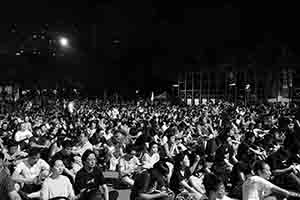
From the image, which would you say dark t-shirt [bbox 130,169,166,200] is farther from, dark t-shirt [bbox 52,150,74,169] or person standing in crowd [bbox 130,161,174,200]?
dark t-shirt [bbox 52,150,74,169]

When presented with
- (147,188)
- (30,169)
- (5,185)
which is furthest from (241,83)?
(5,185)

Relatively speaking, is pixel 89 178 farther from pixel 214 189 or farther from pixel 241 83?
pixel 241 83

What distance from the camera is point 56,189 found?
687 cm

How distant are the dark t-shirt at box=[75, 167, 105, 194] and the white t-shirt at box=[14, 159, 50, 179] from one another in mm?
1288

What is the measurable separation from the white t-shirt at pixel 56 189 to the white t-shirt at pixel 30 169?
4.95 feet

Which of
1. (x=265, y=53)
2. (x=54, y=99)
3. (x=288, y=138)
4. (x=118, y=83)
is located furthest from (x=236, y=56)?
(x=288, y=138)

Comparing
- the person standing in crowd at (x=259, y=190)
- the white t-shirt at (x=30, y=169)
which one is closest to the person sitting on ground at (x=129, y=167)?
the white t-shirt at (x=30, y=169)

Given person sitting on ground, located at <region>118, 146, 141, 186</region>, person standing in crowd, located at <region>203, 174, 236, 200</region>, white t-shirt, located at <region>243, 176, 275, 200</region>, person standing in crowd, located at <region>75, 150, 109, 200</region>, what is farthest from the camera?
person sitting on ground, located at <region>118, 146, 141, 186</region>

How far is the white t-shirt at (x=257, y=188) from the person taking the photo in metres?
6.64

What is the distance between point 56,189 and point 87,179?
65 cm

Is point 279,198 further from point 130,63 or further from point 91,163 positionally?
point 130,63

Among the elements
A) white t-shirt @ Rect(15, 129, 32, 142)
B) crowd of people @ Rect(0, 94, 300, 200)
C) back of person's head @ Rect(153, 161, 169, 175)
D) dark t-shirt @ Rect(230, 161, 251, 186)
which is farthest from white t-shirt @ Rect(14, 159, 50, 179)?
white t-shirt @ Rect(15, 129, 32, 142)

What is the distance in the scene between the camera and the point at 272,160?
30.5ft

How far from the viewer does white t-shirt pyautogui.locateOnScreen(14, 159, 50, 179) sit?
27.4 feet
